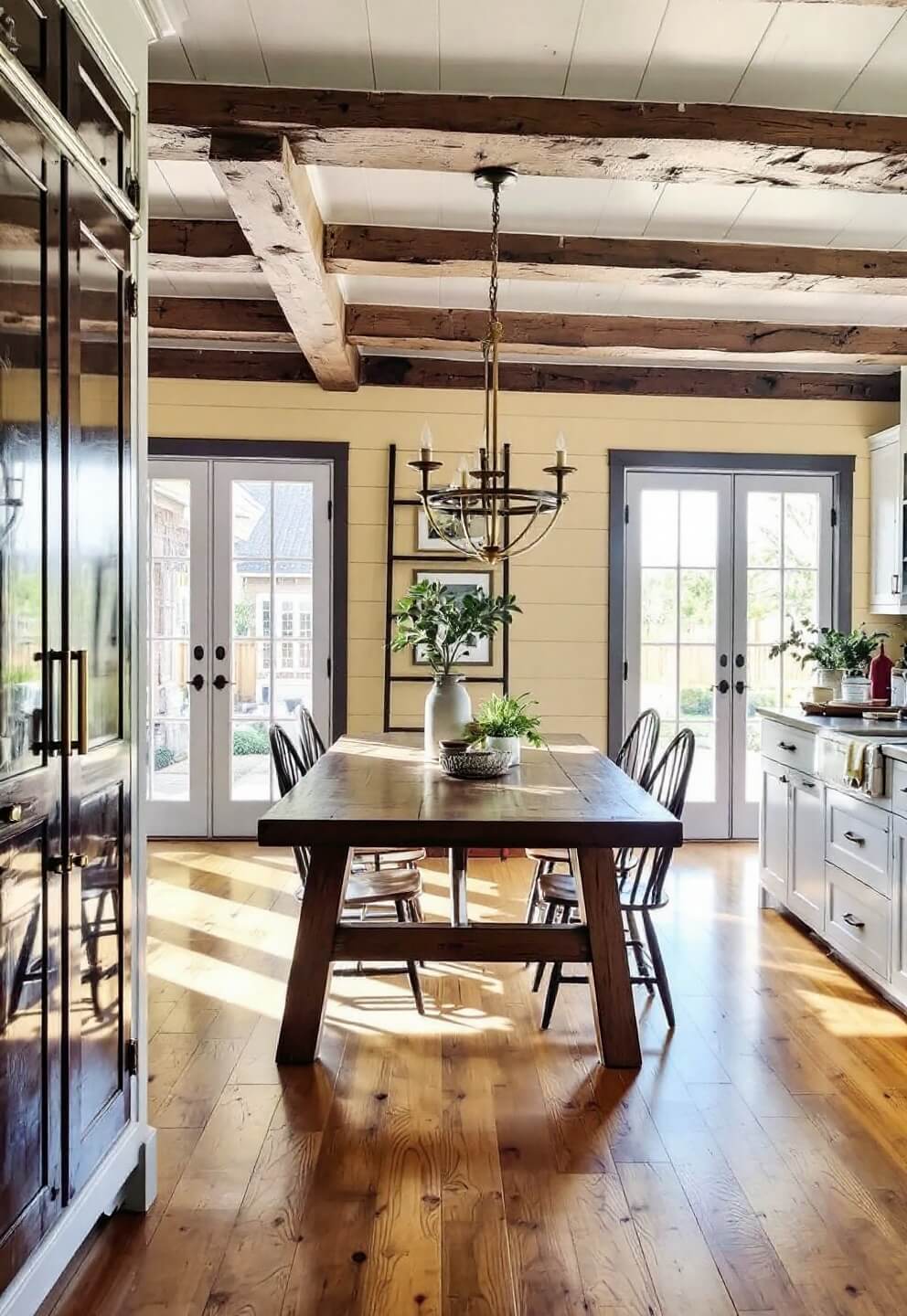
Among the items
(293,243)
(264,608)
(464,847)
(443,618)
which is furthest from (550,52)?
(264,608)

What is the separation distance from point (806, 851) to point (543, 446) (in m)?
2.82

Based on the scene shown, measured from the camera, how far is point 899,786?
10.7 ft

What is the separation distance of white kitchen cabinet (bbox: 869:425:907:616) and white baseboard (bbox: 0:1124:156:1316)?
478cm

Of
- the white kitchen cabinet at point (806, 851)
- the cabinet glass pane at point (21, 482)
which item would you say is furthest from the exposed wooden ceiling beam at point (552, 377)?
the cabinet glass pane at point (21, 482)

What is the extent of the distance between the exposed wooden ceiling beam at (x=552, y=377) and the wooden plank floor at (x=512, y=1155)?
10.9 ft

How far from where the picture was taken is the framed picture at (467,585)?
5723 mm

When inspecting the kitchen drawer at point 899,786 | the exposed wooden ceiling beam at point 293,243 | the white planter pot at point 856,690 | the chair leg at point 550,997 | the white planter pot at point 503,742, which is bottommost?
the chair leg at point 550,997

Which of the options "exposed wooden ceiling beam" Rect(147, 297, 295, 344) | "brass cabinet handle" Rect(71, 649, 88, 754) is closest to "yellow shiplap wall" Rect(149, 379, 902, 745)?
"exposed wooden ceiling beam" Rect(147, 297, 295, 344)

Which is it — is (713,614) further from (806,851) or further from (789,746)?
(806,851)

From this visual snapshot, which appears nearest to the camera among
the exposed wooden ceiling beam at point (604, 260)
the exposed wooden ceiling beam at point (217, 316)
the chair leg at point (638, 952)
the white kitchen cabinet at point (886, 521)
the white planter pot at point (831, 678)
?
the chair leg at point (638, 952)

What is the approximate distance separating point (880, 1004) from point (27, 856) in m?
2.92

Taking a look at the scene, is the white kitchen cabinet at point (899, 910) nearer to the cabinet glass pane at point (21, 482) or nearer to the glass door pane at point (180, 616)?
the cabinet glass pane at point (21, 482)

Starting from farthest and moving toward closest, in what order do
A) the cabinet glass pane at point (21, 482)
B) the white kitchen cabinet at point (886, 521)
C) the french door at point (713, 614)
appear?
1. the french door at point (713, 614)
2. the white kitchen cabinet at point (886, 521)
3. the cabinet glass pane at point (21, 482)

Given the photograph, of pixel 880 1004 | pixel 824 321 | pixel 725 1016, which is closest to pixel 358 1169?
pixel 725 1016
